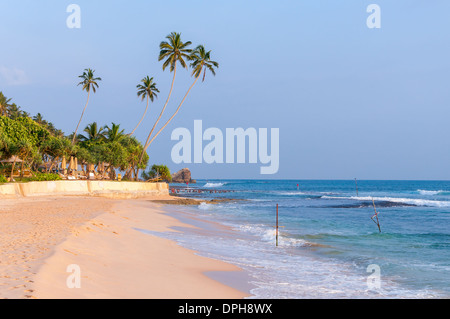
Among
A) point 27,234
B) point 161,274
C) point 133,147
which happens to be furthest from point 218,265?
point 133,147

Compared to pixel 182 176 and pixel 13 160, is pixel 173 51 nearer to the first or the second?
pixel 13 160

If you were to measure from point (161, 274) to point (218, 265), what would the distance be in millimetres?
2408

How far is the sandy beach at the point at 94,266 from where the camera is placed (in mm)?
5918

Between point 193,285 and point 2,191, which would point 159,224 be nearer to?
point 193,285

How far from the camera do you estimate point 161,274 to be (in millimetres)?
8422


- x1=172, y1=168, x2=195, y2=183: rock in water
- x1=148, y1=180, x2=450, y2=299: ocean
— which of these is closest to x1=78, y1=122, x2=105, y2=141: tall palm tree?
x1=148, y1=180, x2=450, y2=299: ocean

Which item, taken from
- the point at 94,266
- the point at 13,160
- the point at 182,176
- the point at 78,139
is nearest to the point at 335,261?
the point at 94,266

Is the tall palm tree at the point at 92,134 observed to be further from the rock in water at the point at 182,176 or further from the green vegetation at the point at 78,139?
the rock in water at the point at 182,176

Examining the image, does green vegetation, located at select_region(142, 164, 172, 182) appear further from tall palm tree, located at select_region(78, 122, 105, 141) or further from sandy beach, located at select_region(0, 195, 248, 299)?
sandy beach, located at select_region(0, 195, 248, 299)

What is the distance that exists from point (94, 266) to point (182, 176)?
602ft

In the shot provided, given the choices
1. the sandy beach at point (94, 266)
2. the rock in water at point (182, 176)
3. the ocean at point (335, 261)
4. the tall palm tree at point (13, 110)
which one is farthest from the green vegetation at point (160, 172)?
the rock in water at point (182, 176)

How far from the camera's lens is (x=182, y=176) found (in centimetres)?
19025

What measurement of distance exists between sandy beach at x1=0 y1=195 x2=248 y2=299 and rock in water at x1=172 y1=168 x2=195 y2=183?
584 ft

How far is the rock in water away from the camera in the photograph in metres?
190
